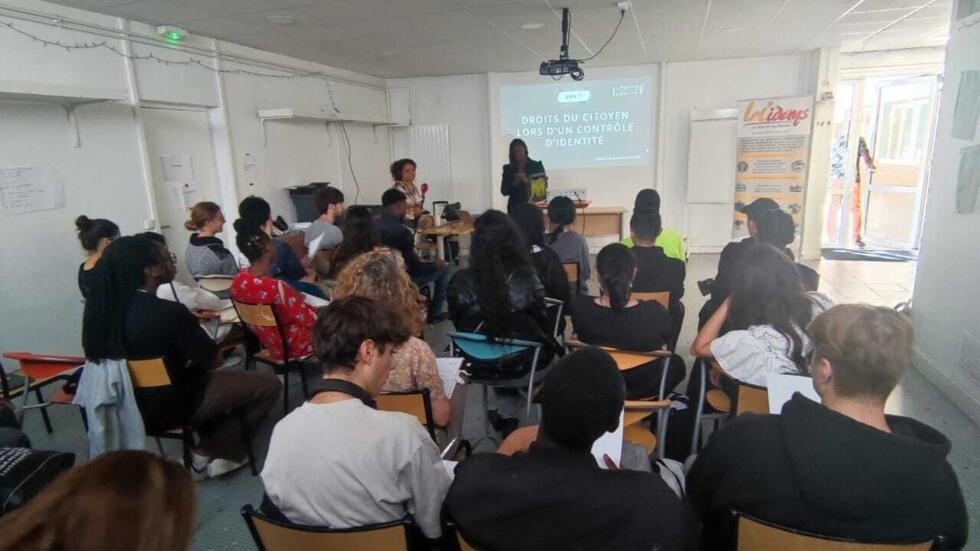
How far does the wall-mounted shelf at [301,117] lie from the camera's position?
18.3 ft

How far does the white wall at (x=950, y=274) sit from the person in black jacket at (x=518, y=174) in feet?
12.0

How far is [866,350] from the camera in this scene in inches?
47.4

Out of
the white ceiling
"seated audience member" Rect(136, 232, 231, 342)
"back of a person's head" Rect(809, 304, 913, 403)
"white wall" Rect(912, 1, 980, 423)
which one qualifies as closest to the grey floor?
"white wall" Rect(912, 1, 980, 423)

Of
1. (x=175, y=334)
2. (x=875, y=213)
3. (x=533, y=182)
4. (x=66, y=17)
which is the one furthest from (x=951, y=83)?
(x=66, y=17)

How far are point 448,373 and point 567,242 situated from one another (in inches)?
77.2

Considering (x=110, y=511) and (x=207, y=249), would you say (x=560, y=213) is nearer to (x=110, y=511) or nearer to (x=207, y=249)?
(x=207, y=249)

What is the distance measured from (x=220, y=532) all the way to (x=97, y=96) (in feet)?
10.0

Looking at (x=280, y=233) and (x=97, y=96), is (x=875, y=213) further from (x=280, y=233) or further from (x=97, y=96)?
(x=97, y=96)

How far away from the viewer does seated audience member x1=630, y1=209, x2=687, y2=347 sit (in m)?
3.29

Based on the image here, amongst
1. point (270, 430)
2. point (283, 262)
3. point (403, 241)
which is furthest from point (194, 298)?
point (403, 241)

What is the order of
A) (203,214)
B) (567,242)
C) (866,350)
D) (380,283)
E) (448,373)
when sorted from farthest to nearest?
(567,242)
(203,214)
(380,283)
(448,373)
(866,350)

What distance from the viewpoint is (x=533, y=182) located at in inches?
241

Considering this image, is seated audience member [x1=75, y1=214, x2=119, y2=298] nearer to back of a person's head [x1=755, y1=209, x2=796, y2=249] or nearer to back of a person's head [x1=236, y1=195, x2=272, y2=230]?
back of a person's head [x1=236, y1=195, x2=272, y2=230]

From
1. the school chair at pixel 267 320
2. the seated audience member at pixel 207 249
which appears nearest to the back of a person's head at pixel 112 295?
the school chair at pixel 267 320
